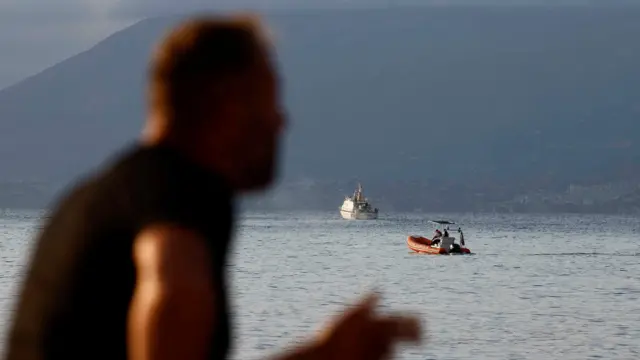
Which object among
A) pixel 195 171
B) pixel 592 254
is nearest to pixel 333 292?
pixel 592 254

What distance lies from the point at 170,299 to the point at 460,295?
4737 centimetres

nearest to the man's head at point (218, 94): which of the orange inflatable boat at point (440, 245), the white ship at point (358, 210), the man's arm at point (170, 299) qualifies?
the man's arm at point (170, 299)

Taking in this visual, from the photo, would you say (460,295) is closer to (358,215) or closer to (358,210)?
(358,210)

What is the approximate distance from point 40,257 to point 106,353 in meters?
0.23

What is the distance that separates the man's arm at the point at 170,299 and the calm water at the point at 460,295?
2423 centimetres

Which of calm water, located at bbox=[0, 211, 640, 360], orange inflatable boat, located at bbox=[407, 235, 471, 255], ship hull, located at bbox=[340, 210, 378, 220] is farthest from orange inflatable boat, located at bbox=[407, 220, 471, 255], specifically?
ship hull, located at bbox=[340, 210, 378, 220]

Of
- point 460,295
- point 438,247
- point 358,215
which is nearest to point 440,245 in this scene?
point 438,247

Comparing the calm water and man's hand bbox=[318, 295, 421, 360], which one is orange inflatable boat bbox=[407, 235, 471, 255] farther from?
man's hand bbox=[318, 295, 421, 360]

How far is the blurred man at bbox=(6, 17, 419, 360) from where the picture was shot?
3.03 m

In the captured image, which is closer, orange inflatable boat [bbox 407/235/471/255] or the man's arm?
the man's arm

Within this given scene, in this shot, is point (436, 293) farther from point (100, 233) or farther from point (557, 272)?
point (100, 233)

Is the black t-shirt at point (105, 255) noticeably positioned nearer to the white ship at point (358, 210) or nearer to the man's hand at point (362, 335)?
the man's hand at point (362, 335)

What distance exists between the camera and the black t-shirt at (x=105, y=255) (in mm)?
3043

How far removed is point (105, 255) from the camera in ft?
10.1
